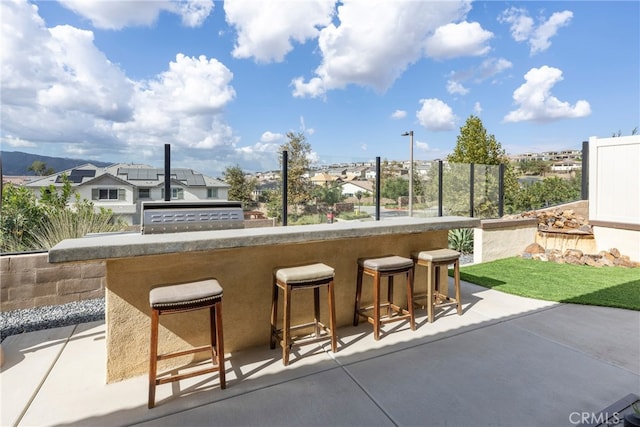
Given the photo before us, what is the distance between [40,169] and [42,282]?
310cm

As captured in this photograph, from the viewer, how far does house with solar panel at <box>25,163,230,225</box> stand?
3.58 metres

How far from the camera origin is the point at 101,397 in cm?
193

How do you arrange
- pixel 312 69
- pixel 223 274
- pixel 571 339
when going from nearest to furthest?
pixel 223 274, pixel 571 339, pixel 312 69

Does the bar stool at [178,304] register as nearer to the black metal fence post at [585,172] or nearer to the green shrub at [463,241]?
the green shrub at [463,241]

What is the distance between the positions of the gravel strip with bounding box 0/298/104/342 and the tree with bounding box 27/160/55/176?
115 inches

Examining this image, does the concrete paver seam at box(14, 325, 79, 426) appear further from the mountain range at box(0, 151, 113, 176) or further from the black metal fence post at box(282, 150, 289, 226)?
the black metal fence post at box(282, 150, 289, 226)

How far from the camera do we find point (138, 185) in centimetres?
657

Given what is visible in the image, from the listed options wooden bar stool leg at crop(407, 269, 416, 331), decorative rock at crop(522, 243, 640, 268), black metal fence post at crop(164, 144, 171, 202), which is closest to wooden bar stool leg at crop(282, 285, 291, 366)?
wooden bar stool leg at crop(407, 269, 416, 331)

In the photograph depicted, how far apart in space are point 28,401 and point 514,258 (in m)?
7.25

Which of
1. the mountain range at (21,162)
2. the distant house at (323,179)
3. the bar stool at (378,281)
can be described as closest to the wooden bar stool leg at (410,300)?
the bar stool at (378,281)

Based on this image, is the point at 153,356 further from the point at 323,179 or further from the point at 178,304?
the point at 323,179

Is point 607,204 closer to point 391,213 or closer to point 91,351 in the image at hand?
point 391,213

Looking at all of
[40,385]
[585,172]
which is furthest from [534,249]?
[40,385]

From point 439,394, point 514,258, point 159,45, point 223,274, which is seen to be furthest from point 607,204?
point 159,45
